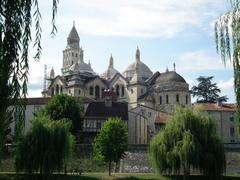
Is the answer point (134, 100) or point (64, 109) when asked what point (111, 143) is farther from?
point (134, 100)

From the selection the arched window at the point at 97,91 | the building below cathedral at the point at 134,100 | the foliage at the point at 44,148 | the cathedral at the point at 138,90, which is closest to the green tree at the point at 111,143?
the foliage at the point at 44,148

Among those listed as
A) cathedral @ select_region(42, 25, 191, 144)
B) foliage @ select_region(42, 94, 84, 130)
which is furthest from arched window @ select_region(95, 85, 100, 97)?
foliage @ select_region(42, 94, 84, 130)

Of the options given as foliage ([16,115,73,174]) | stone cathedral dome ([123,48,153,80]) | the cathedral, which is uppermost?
stone cathedral dome ([123,48,153,80])

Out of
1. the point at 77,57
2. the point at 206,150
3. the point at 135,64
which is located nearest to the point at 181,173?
the point at 206,150

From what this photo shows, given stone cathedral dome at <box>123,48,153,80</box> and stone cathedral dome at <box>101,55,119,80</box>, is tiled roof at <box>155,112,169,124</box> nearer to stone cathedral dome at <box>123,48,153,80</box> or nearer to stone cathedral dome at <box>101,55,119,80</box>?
stone cathedral dome at <box>123,48,153,80</box>

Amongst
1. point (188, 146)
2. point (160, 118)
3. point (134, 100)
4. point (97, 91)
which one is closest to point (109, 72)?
point (97, 91)

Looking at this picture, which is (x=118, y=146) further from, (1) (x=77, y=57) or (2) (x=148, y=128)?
(1) (x=77, y=57)

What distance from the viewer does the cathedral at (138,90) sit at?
74.9 metres

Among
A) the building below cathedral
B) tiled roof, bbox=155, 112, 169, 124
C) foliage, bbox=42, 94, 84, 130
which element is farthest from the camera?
tiled roof, bbox=155, 112, 169, 124

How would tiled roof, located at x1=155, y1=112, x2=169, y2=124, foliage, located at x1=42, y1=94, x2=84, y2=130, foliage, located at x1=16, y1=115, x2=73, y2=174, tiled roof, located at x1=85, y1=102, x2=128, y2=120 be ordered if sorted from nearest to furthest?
foliage, located at x1=16, y1=115, x2=73, y2=174 → foliage, located at x1=42, y1=94, x2=84, y2=130 → tiled roof, located at x1=85, y1=102, x2=128, y2=120 → tiled roof, located at x1=155, y1=112, x2=169, y2=124

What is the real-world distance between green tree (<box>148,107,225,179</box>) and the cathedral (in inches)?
1204

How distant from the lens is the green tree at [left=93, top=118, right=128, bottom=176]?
160ft

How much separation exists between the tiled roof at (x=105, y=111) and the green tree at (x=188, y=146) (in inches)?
1101

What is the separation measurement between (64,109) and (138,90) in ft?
97.3
